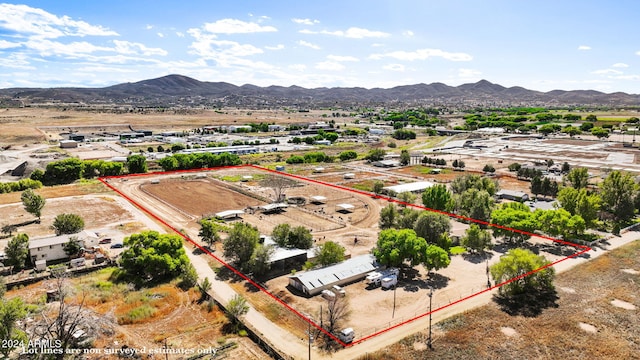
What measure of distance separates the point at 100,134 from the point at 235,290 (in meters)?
135

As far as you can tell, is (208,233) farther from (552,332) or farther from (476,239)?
(552,332)

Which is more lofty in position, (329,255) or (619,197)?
(619,197)

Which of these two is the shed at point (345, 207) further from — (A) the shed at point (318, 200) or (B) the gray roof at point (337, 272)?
(B) the gray roof at point (337, 272)

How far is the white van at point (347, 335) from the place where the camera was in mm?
25703

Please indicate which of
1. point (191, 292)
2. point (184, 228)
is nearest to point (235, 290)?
point (191, 292)

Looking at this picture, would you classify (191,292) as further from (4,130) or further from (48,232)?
(4,130)

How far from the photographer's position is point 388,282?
33375mm

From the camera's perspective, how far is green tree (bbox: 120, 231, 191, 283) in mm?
34406

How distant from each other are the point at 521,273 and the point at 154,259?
3084cm

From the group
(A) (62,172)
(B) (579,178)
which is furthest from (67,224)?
(B) (579,178)

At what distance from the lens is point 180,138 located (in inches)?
5330

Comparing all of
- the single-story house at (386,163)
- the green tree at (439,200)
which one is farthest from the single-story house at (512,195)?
the single-story house at (386,163)

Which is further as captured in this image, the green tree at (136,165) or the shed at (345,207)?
the green tree at (136,165)

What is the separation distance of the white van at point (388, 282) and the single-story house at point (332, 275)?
2.25 metres
